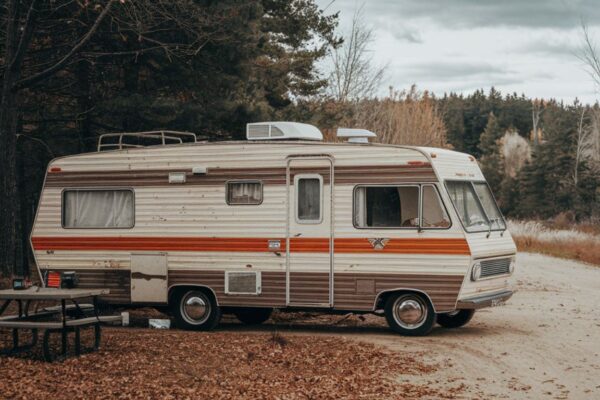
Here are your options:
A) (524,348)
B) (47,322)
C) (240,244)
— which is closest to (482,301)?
(524,348)

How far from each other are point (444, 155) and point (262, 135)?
2746 mm

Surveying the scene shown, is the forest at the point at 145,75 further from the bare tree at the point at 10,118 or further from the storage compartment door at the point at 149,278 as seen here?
the storage compartment door at the point at 149,278

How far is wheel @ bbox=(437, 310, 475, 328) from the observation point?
13953mm

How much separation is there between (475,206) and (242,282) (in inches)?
140

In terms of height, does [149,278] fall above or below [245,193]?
below

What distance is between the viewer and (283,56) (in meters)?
33.5

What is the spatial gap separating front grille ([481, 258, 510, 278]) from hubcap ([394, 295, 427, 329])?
0.97 metres

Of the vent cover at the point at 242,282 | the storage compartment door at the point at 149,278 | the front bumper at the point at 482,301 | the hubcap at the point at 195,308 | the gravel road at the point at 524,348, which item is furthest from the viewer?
the storage compartment door at the point at 149,278

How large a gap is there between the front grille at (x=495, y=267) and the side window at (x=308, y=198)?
242 centimetres

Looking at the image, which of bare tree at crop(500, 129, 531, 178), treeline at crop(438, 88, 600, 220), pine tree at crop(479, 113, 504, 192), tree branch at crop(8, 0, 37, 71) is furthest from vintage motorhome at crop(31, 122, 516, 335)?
bare tree at crop(500, 129, 531, 178)

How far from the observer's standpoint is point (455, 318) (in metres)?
14.1

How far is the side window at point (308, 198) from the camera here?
1340 centimetres

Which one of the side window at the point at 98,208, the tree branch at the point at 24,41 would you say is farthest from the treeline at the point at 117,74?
the side window at the point at 98,208

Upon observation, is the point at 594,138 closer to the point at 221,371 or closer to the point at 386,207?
the point at 386,207
